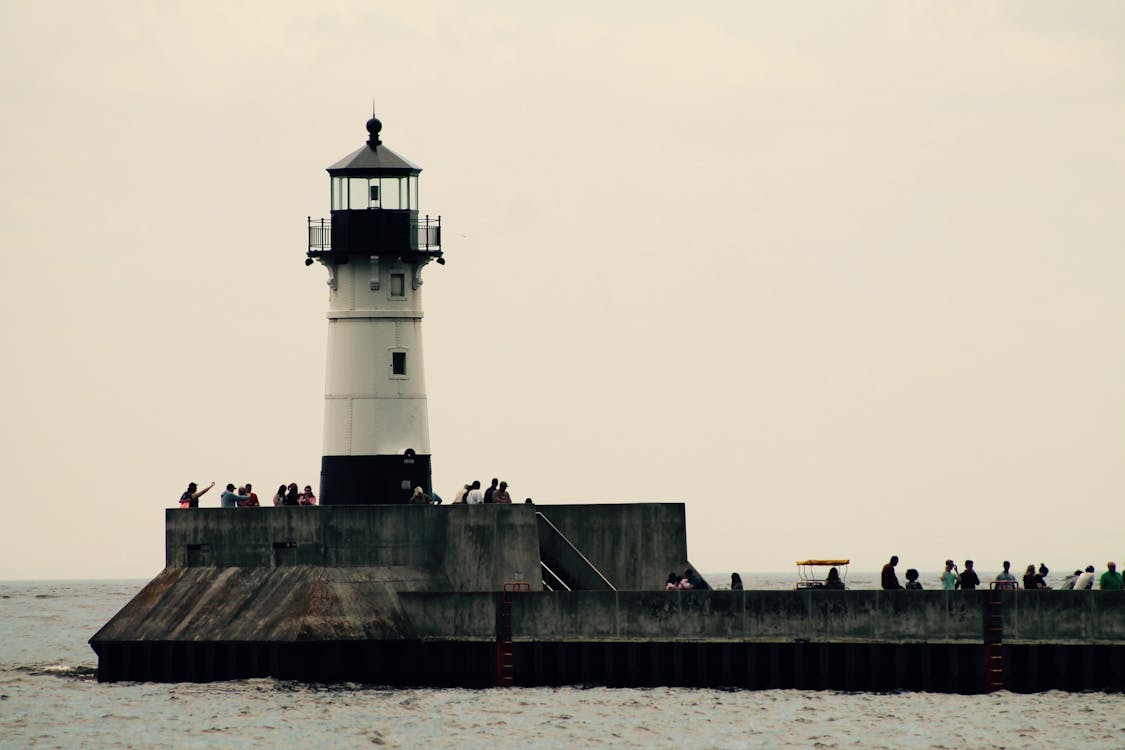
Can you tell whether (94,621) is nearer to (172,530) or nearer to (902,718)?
(172,530)

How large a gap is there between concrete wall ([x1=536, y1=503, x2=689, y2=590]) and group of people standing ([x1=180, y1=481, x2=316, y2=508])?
599 cm

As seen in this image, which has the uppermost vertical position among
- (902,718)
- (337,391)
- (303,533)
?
(337,391)

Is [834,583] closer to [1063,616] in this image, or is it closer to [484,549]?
[1063,616]

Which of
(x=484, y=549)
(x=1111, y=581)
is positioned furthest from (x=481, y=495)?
(x=1111, y=581)

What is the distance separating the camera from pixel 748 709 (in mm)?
44750

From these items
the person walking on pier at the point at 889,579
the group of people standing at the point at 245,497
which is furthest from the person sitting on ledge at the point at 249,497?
the person walking on pier at the point at 889,579

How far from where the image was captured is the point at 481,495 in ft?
167

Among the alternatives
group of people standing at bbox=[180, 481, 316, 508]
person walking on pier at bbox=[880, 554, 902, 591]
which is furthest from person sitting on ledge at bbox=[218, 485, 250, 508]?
person walking on pier at bbox=[880, 554, 902, 591]

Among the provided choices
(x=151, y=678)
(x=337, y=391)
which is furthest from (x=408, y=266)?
(x=151, y=678)

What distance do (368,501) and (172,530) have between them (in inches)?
190

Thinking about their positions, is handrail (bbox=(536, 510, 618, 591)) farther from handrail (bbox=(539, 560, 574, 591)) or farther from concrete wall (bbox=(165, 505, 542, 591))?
concrete wall (bbox=(165, 505, 542, 591))

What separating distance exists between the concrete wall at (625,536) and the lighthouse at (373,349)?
430 centimetres

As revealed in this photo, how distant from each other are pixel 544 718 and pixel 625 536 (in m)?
7.88

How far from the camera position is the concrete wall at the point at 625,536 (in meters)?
50.8
